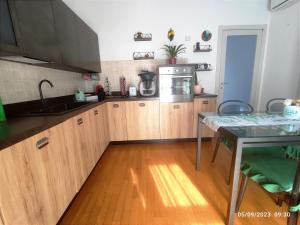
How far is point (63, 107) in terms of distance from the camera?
1.98 meters

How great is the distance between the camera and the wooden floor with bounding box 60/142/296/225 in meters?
1.30

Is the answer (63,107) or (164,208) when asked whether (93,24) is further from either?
(164,208)

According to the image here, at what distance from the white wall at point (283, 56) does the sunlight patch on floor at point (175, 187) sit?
7.11 ft

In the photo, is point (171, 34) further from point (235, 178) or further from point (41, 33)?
point (235, 178)

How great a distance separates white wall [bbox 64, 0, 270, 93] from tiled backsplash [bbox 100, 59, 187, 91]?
0.10m

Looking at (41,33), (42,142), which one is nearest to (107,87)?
(41,33)

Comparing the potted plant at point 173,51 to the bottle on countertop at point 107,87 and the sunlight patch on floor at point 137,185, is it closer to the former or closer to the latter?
the bottle on countertop at point 107,87

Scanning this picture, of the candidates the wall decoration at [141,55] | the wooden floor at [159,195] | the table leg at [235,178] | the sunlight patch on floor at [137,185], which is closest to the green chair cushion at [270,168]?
the table leg at [235,178]

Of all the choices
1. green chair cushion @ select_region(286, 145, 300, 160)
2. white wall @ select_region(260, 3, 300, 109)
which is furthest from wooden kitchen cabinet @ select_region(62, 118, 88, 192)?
white wall @ select_region(260, 3, 300, 109)

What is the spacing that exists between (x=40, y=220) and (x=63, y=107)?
4.31 ft

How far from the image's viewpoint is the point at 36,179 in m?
0.96

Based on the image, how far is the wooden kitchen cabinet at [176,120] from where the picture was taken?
8.63ft

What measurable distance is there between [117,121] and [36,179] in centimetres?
172

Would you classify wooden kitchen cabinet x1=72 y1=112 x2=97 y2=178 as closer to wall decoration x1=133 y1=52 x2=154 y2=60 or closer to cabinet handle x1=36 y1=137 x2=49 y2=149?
cabinet handle x1=36 y1=137 x2=49 y2=149
